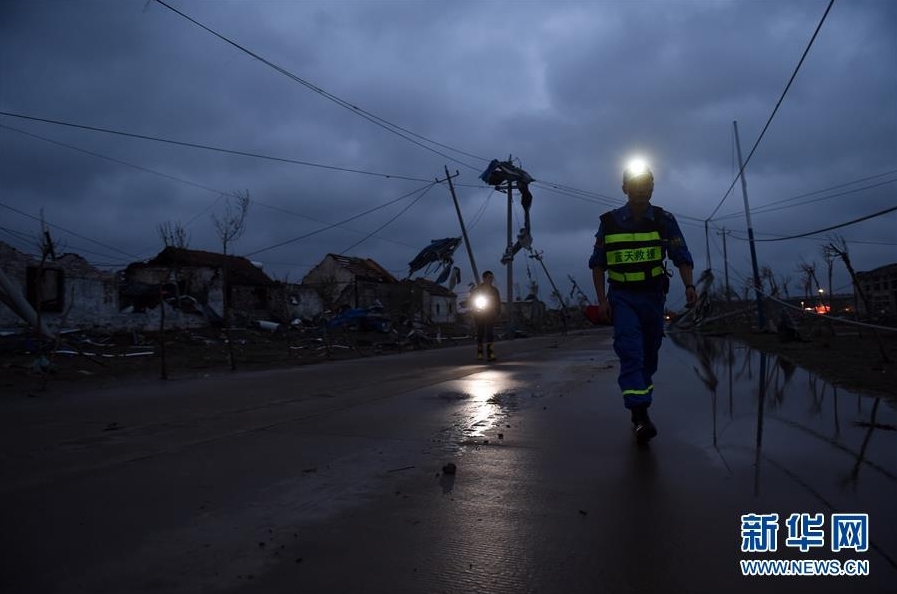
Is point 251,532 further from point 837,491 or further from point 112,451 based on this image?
point 837,491

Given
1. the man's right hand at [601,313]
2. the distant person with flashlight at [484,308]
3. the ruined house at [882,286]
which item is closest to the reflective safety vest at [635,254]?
the man's right hand at [601,313]

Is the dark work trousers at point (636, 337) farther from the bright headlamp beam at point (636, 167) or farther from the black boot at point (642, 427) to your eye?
the bright headlamp beam at point (636, 167)

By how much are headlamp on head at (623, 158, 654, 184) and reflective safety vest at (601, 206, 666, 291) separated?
1.01ft

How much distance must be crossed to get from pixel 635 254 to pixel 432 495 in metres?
2.59

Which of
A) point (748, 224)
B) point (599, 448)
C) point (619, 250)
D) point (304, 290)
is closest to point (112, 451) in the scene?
point (599, 448)

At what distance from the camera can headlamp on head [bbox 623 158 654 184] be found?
4562 millimetres

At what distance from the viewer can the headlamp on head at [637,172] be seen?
15.0ft

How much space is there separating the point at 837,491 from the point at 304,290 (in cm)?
3656

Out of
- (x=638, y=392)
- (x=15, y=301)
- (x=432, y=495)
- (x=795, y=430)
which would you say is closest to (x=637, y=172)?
(x=638, y=392)

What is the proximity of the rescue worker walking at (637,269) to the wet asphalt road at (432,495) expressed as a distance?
635 millimetres

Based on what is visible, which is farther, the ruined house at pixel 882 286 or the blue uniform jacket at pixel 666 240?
the ruined house at pixel 882 286

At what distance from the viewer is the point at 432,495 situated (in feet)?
9.27

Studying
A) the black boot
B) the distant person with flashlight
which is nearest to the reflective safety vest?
the black boot

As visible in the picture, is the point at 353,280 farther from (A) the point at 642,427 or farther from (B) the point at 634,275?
(A) the point at 642,427
